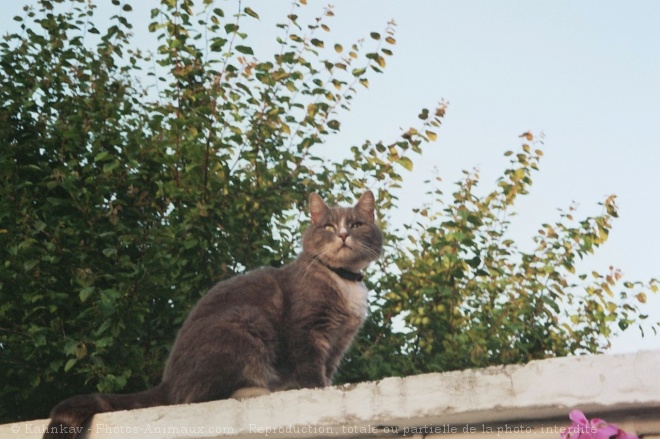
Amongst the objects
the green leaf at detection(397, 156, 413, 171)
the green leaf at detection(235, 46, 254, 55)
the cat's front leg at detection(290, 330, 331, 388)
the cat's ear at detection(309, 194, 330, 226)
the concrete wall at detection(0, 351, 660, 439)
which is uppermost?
Result: the green leaf at detection(235, 46, 254, 55)

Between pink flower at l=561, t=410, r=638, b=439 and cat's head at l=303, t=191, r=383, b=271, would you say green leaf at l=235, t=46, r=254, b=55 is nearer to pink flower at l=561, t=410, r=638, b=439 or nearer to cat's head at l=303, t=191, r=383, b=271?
cat's head at l=303, t=191, r=383, b=271

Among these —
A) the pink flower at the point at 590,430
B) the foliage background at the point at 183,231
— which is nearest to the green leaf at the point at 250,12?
the foliage background at the point at 183,231

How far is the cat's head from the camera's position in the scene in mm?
5641

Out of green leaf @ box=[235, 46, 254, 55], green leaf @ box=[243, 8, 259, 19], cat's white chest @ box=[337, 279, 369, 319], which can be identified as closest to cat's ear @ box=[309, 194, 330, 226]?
cat's white chest @ box=[337, 279, 369, 319]

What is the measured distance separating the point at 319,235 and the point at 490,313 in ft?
7.83

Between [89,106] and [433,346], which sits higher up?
[89,106]

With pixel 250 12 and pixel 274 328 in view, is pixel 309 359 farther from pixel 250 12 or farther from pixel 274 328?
pixel 250 12

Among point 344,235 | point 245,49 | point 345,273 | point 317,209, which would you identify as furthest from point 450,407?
point 245,49

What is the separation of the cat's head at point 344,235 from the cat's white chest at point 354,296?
0.54 feet

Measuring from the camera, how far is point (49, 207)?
698 cm

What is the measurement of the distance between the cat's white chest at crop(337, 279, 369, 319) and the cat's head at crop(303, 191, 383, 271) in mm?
165

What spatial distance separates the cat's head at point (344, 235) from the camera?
5641 mm

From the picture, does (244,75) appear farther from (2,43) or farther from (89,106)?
(2,43)

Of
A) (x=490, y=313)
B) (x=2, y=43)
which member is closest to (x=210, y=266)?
(x=490, y=313)
